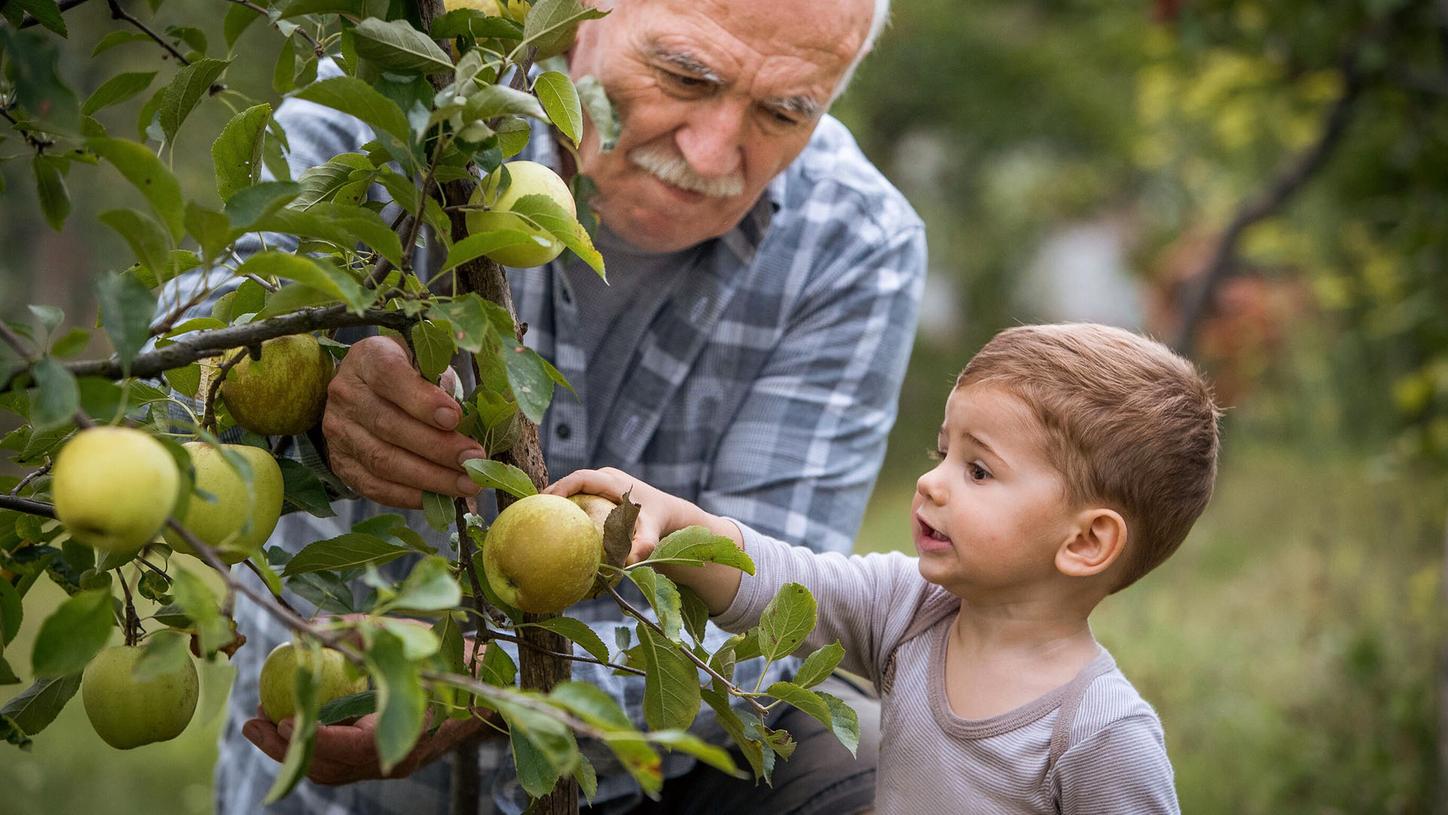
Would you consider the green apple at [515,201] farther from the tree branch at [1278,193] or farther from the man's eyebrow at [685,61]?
the tree branch at [1278,193]

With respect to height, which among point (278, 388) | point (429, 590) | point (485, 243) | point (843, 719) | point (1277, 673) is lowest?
point (1277, 673)

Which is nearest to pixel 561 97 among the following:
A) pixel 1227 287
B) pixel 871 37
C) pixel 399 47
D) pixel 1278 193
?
pixel 399 47

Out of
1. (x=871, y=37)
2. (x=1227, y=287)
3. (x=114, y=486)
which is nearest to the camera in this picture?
(x=114, y=486)

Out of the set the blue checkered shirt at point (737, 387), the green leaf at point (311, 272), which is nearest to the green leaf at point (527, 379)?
the green leaf at point (311, 272)

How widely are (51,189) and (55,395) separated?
39 cm

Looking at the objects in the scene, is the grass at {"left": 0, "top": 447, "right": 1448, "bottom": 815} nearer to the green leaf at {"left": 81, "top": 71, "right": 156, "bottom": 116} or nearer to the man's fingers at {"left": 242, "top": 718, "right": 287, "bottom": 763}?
the man's fingers at {"left": 242, "top": 718, "right": 287, "bottom": 763}

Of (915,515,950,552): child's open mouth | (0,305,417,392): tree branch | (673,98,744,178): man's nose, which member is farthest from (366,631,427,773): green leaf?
(673,98,744,178): man's nose

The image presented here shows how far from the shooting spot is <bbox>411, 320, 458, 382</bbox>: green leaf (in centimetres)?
103

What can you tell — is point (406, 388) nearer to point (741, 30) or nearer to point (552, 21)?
point (552, 21)

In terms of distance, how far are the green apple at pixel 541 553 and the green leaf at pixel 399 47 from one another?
0.32 meters

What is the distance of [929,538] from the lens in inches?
54.6

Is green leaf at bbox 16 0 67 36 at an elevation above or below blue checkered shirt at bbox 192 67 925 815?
above

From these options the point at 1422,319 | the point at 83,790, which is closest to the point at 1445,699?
the point at 1422,319

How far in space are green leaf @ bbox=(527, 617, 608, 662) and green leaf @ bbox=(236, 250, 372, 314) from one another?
357 mm
